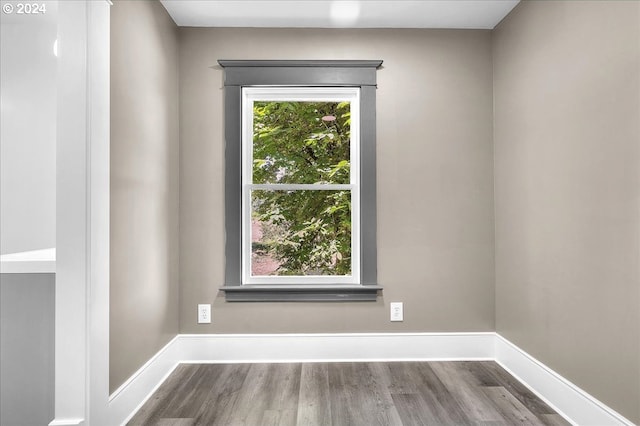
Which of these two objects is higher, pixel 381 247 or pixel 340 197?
pixel 340 197

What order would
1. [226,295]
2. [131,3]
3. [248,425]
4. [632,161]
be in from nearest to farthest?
[632,161], [248,425], [131,3], [226,295]

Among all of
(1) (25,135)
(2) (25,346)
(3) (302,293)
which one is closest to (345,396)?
(3) (302,293)

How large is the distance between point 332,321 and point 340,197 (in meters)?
0.92

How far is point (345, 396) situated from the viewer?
87.0 inches

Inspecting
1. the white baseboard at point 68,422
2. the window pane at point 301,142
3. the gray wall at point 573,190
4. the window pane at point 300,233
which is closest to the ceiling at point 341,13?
the gray wall at point 573,190

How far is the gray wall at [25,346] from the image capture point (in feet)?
5.60

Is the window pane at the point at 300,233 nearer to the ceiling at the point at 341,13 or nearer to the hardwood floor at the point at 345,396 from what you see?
the hardwood floor at the point at 345,396

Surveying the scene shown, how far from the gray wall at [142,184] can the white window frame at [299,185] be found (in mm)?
490

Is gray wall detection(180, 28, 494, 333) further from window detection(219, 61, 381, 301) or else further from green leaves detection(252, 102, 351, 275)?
green leaves detection(252, 102, 351, 275)

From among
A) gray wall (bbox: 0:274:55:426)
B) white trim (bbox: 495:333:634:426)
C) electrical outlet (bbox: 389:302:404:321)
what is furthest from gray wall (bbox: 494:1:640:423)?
gray wall (bbox: 0:274:55:426)

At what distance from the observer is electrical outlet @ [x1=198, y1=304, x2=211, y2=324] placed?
2764 millimetres

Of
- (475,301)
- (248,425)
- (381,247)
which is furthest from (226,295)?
(475,301)

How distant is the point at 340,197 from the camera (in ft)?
9.46

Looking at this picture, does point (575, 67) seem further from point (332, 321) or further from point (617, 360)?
point (332, 321)
